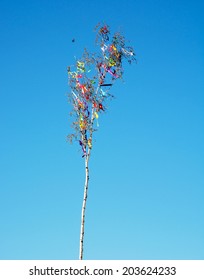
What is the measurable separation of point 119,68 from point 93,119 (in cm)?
265

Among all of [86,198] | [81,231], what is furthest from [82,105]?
[81,231]

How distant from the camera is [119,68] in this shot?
19.8 metres

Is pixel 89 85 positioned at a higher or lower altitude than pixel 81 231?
higher
